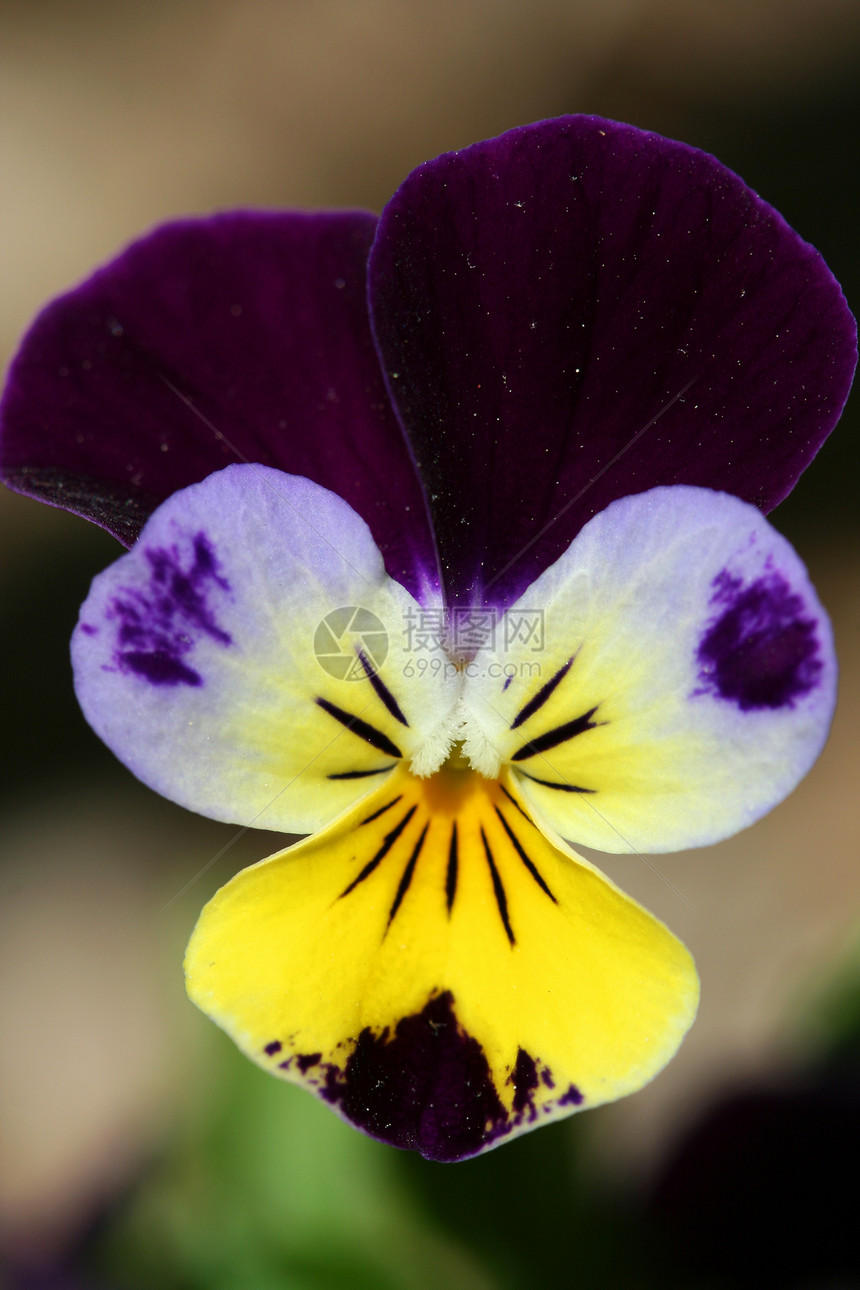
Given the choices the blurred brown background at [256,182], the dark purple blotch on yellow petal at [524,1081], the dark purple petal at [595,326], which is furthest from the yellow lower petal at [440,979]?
the blurred brown background at [256,182]

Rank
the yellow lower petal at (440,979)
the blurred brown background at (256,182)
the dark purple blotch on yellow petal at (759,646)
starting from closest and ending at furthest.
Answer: the dark purple blotch on yellow petal at (759,646)
the yellow lower petal at (440,979)
the blurred brown background at (256,182)

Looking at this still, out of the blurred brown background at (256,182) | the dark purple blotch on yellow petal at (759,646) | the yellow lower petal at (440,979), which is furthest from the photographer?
the blurred brown background at (256,182)

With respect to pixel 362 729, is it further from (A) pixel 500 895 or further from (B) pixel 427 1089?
(B) pixel 427 1089

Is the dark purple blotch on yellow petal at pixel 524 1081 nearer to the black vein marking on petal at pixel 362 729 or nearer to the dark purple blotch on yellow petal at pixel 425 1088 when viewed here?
the dark purple blotch on yellow petal at pixel 425 1088

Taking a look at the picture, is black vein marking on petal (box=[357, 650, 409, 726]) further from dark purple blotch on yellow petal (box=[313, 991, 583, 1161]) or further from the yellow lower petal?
dark purple blotch on yellow petal (box=[313, 991, 583, 1161])

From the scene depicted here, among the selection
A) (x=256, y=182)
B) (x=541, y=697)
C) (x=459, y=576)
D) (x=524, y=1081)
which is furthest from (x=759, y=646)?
(x=256, y=182)

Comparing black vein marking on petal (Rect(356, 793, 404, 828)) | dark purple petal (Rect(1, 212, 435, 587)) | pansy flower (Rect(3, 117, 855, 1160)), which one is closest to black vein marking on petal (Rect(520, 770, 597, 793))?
pansy flower (Rect(3, 117, 855, 1160))
